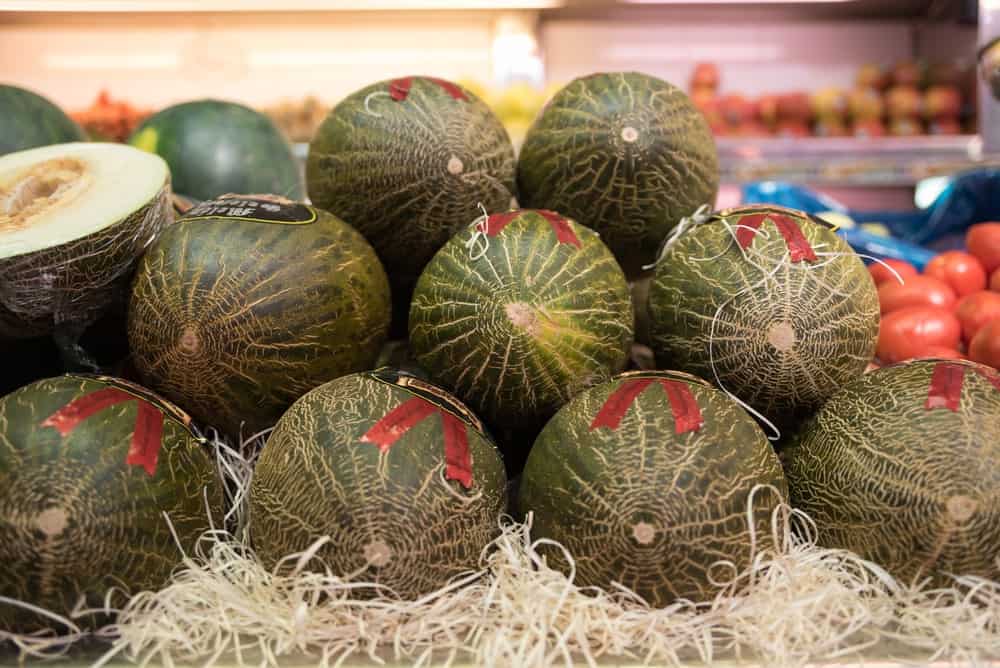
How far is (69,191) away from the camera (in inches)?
55.7

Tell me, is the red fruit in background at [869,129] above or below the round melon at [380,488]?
below

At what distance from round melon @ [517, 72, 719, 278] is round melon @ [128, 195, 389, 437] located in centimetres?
44

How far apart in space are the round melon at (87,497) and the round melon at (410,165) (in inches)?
22.4

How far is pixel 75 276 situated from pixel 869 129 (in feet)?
14.7

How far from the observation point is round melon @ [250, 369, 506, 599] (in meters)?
1.09

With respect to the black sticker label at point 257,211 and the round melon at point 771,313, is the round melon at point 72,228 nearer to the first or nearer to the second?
the black sticker label at point 257,211

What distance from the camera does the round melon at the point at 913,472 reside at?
111cm

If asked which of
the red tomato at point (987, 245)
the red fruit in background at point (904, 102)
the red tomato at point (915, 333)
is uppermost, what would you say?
the red fruit in background at point (904, 102)

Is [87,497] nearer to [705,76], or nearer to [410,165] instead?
[410,165]

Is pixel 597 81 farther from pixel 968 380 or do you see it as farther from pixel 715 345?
pixel 968 380

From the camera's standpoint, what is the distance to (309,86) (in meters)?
5.00

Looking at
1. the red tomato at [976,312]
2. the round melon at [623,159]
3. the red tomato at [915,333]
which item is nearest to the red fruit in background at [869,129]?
the red tomato at [976,312]

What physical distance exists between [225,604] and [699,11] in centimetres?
492

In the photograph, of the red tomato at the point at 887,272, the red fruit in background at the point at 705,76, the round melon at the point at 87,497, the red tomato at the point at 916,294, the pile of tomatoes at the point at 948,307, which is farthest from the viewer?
the red fruit in background at the point at 705,76
